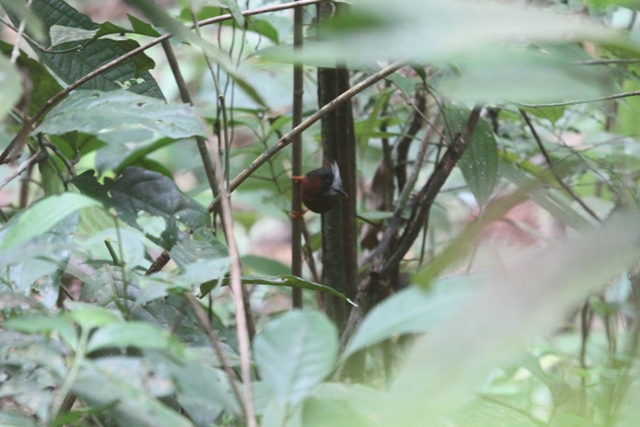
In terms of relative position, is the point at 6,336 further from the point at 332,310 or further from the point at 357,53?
the point at 332,310

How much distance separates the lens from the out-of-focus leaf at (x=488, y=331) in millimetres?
292

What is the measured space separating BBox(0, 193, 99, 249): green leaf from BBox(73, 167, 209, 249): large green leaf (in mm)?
264

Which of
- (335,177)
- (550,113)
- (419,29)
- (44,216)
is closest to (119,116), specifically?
(44,216)

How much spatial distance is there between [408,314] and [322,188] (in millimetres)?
877

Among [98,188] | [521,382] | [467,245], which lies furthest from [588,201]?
[467,245]

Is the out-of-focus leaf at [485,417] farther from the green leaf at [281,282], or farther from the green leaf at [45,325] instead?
the green leaf at [45,325]

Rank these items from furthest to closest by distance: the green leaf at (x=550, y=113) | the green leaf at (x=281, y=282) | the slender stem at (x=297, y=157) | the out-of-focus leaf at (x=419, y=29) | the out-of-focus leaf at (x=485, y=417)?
the green leaf at (x=550, y=113) → the slender stem at (x=297, y=157) → the green leaf at (x=281, y=282) → the out-of-focus leaf at (x=485, y=417) → the out-of-focus leaf at (x=419, y=29)

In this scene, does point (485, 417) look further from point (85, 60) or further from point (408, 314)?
point (85, 60)

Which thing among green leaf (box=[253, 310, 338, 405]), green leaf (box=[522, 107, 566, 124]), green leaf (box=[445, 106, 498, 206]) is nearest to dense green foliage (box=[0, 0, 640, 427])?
green leaf (box=[253, 310, 338, 405])

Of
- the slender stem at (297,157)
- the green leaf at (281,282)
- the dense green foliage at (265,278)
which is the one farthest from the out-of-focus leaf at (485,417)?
the slender stem at (297,157)

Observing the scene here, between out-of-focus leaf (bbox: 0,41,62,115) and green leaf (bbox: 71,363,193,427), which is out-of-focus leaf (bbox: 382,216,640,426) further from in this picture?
out-of-focus leaf (bbox: 0,41,62,115)

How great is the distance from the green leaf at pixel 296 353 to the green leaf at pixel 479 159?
2.47 feet

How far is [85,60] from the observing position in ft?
2.87

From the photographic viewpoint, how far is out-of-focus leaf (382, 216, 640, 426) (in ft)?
0.96
